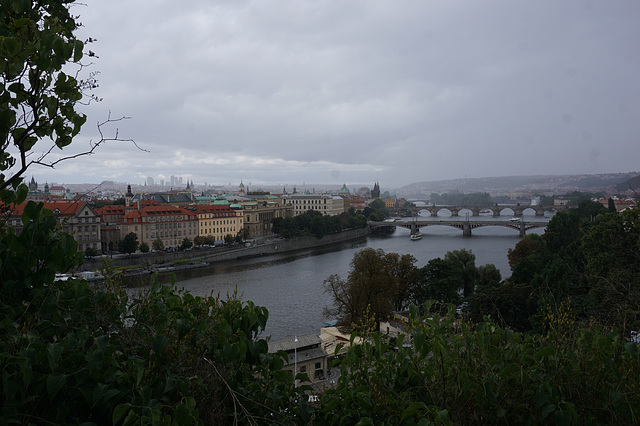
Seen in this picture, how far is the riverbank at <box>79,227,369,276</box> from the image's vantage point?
17.4 m

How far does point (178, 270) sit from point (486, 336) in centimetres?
1748

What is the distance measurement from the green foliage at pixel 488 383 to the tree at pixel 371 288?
752 cm

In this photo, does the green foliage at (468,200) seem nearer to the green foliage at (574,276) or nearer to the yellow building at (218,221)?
the yellow building at (218,221)

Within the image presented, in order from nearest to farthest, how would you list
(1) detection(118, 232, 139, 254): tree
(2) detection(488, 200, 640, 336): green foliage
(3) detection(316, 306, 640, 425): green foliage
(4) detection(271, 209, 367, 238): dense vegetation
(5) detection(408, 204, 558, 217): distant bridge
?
(3) detection(316, 306, 640, 425): green foliage → (2) detection(488, 200, 640, 336): green foliage → (1) detection(118, 232, 139, 254): tree → (4) detection(271, 209, 367, 238): dense vegetation → (5) detection(408, 204, 558, 217): distant bridge

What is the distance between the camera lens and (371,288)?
10344mm

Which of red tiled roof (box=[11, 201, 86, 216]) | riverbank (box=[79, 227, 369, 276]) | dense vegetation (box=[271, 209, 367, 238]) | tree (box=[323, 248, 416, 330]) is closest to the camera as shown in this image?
red tiled roof (box=[11, 201, 86, 216])

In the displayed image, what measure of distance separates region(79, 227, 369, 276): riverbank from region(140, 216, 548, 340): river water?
3.01 feet

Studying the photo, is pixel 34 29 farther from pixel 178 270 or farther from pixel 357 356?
pixel 178 270

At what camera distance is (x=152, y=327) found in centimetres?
144

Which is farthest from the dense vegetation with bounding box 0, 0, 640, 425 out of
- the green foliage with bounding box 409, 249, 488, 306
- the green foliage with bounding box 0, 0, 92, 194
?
the green foliage with bounding box 409, 249, 488, 306

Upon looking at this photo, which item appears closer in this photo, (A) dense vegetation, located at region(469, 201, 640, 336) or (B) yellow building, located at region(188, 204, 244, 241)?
(A) dense vegetation, located at region(469, 201, 640, 336)

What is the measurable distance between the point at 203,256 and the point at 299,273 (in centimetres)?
529

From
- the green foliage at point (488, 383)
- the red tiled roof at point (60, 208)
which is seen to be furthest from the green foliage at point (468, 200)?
the green foliage at point (488, 383)

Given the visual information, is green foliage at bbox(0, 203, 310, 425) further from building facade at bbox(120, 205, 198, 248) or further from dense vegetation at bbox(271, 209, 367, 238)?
dense vegetation at bbox(271, 209, 367, 238)
